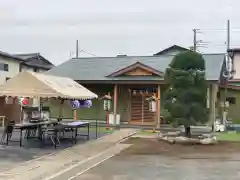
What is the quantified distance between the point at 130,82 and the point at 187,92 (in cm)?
742

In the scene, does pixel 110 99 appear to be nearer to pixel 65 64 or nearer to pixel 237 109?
pixel 65 64

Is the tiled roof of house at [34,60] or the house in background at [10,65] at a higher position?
the tiled roof of house at [34,60]

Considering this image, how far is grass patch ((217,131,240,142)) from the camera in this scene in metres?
18.9

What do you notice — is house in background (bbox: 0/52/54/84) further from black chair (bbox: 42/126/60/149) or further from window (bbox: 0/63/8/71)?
black chair (bbox: 42/126/60/149)

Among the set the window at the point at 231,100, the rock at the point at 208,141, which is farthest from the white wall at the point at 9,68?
the rock at the point at 208,141

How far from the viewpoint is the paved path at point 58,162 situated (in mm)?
9488

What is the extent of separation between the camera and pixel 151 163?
11.9 metres

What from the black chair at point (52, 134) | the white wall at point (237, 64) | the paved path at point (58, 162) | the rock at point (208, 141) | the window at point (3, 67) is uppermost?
the white wall at point (237, 64)

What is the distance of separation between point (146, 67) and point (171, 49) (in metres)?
25.8

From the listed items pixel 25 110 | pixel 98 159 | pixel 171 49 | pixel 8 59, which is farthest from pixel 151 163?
pixel 171 49

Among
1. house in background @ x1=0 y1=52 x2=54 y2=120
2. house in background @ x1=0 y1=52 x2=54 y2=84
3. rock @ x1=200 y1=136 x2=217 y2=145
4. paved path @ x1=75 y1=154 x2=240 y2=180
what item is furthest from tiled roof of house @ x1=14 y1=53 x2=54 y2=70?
paved path @ x1=75 y1=154 x2=240 y2=180

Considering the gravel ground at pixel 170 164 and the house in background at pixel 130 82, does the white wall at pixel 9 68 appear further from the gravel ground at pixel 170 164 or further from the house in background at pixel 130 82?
the gravel ground at pixel 170 164

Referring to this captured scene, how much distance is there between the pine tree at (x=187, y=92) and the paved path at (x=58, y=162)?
3206mm

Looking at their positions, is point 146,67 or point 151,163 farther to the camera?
point 146,67
